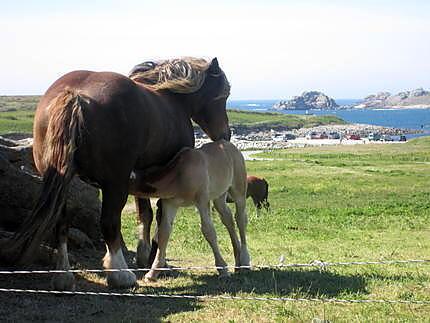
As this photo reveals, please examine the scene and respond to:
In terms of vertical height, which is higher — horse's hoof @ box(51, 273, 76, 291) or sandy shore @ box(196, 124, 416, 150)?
horse's hoof @ box(51, 273, 76, 291)

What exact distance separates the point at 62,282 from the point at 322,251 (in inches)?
266

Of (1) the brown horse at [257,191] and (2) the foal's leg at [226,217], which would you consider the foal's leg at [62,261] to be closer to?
(2) the foal's leg at [226,217]

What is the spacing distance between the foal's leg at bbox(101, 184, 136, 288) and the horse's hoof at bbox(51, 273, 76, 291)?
1.44ft

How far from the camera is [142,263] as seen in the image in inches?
370

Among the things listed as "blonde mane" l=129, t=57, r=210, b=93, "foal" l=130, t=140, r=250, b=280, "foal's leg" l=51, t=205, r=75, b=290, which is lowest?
"foal's leg" l=51, t=205, r=75, b=290

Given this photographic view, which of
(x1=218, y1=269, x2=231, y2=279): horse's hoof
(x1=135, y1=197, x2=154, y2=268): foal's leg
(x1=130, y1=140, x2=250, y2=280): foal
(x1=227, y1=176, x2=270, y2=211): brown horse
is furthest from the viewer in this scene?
(x1=227, y1=176, x2=270, y2=211): brown horse

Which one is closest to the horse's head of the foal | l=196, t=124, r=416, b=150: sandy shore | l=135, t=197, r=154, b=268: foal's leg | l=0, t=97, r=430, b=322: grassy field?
the foal

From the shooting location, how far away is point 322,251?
1307 centimetres

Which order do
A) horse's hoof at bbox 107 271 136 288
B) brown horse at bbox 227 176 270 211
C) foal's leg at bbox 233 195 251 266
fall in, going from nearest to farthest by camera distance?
horse's hoof at bbox 107 271 136 288 → foal's leg at bbox 233 195 251 266 → brown horse at bbox 227 176 270 211

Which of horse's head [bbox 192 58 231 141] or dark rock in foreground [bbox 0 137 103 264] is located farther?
horse's head [bbox 192 58 231 141]

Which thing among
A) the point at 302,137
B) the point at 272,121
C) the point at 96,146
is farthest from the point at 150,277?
the point at 272,121

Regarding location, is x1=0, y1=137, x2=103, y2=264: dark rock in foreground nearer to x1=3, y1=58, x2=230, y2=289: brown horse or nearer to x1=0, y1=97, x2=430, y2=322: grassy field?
x1=0, y1=97, x2=430, y2=322: grassy field

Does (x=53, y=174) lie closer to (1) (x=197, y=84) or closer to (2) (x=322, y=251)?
(1) (x=197, y=84)

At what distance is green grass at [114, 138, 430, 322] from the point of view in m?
6.94
